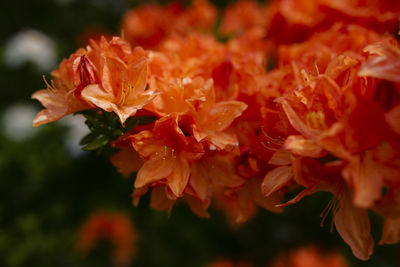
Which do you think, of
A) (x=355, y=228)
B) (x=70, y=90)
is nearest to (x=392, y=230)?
(x=355, y=228)

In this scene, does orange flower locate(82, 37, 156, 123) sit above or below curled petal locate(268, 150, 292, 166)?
above

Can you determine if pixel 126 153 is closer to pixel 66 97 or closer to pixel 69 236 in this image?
pixel 66 97

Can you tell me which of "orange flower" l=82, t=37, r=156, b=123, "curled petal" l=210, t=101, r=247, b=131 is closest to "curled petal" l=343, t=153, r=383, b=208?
"curled petal" l=210, t=101, r=247, b=131

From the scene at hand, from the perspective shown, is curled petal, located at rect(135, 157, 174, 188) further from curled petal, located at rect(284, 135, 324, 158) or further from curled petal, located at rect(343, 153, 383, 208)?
curled petal, located at rect(343, 153, 383, 208)

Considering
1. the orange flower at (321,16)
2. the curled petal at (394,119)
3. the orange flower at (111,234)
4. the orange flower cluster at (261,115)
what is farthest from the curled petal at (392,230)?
the orange flower at (111,234)

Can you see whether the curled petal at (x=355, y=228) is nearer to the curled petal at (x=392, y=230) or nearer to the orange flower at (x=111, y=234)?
the curled petal at (x=392, y=230)

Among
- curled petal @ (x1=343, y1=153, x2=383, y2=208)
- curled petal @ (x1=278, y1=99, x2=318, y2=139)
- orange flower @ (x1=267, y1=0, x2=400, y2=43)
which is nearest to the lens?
curled petal @ (x1=343, y1=153, x2=383, y2=208)

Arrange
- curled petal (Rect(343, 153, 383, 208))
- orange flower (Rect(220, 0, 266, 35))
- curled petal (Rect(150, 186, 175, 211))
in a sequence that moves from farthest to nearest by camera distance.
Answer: orange flower (Rect(220, 0, 266, 35)) < curled petal (Rect(150, 186, 175, 211)) < curled petal (Rect(343, 153, 383, 208))

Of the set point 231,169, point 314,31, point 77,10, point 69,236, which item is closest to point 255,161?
point 231,169
